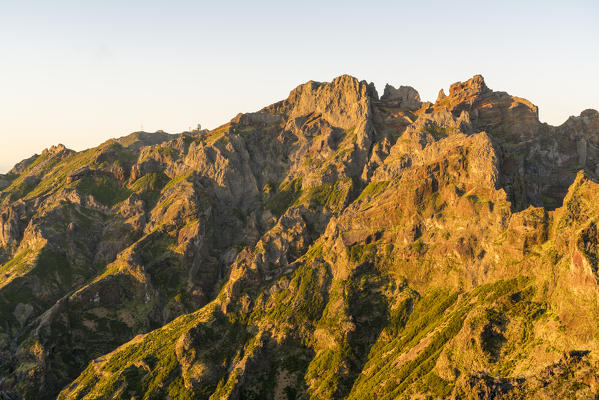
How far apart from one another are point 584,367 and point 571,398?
1400 cm

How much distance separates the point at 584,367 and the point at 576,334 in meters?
16.3

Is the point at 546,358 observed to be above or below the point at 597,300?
below

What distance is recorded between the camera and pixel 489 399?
192 m

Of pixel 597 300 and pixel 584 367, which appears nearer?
pixel 584 367

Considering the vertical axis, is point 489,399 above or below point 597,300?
below

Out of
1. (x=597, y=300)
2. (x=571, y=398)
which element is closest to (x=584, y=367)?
(x=571, y=398)

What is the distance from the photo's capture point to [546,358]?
7682 inches

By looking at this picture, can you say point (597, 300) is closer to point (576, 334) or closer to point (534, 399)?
Result: point (576, 334)

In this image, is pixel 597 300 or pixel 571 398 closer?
pixel 571 398

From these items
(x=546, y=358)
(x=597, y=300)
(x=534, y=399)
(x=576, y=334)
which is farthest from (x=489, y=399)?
(x=597, y=300)

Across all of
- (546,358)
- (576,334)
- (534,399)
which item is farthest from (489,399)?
(576,334)

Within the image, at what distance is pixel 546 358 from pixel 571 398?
846 inches

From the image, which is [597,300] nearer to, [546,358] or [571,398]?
[546,358]

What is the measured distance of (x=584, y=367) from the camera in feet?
594
